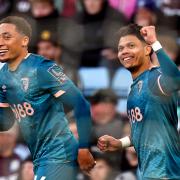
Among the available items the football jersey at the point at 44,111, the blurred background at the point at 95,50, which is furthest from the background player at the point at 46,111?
the blurred background at the point at 95,50

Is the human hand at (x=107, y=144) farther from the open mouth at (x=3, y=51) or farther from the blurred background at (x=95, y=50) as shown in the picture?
the blurred background at (x=95, y=50)

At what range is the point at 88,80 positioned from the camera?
3287mm

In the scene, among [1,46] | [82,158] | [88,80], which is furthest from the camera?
[88,80]

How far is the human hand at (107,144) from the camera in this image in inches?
96.0

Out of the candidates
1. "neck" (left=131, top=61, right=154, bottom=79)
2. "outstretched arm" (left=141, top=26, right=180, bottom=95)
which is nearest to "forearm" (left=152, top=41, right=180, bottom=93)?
"outstretched arm" (left=141, top=26, right=180, bottom=95)

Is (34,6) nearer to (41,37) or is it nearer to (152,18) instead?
(41,37)

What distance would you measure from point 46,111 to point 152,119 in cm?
34

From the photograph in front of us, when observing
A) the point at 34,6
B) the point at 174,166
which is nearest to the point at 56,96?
the point at 174,166

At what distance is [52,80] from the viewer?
7.91 feet

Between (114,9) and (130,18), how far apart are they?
0.08 m

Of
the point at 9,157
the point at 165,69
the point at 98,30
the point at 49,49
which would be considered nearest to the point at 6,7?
the point at 49,49

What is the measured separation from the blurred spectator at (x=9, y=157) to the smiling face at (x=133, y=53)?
0.88 m

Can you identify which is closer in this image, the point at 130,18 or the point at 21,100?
the point at 21,100

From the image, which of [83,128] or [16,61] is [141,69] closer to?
[83,128]
